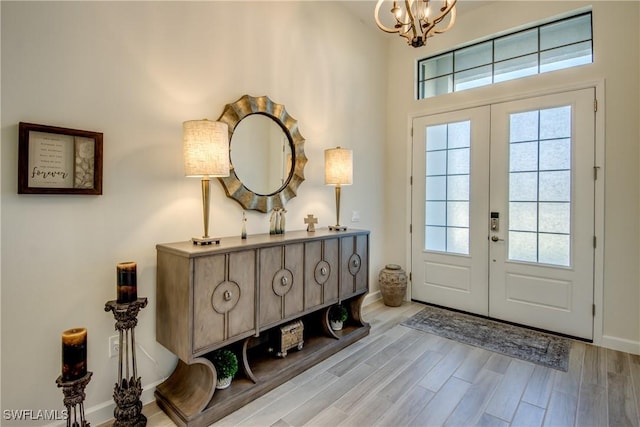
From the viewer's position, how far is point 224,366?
6.68 feet

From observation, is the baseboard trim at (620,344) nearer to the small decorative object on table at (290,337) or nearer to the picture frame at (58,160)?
the small decorative object on table at (290,337)

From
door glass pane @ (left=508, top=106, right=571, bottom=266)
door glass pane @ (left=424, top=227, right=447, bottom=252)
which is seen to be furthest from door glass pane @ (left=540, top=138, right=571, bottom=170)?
door glass pane @ (left=424, top=227, right=447, bottom=252)

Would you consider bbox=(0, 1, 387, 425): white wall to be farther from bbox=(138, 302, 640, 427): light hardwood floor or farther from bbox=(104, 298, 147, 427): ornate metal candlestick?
bbox=(138, 302, 640, 427): light hardwood floor

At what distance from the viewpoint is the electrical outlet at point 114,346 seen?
6.26 ft

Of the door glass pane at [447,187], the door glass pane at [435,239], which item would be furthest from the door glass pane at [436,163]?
the door glass pane at [435,239]

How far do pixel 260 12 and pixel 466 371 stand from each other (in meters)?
3.30

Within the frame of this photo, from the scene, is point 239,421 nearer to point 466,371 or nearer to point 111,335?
point 111,335

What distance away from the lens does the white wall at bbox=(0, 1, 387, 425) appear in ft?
5.24

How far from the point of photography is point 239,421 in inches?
74.0

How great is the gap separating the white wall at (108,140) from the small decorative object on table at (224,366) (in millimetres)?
383

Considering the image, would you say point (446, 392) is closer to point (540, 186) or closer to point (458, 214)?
point (458, 214)

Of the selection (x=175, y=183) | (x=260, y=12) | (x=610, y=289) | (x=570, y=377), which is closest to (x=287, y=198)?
(x=175, y=183)

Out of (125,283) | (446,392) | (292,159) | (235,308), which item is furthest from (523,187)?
(125,283)

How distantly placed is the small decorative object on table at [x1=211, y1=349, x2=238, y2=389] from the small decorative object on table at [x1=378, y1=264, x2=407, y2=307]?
7.35 ft
